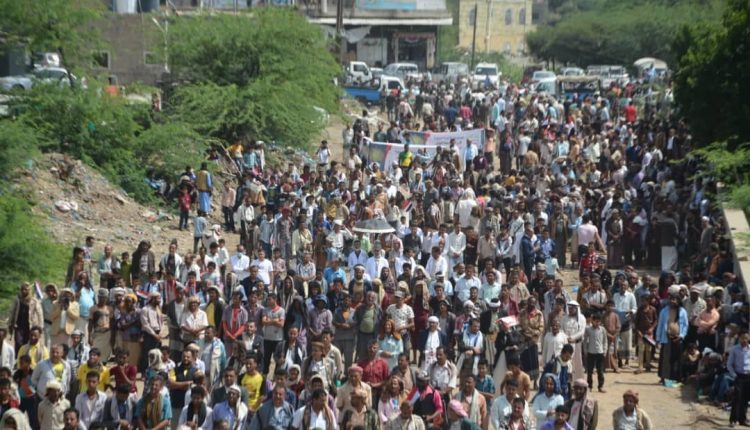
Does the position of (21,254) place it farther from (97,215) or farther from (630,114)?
(630,114)

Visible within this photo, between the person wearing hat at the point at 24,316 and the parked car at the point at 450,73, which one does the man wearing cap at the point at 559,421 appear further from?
the parked car at the point at 450,73

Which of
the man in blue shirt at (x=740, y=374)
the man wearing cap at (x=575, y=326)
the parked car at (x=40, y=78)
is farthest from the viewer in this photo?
the parked car at (x=40, y=78)

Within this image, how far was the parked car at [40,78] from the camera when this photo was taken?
96.5ft

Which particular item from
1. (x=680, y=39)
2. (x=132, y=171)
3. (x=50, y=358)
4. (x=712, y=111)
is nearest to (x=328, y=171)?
(x=132, y=171)

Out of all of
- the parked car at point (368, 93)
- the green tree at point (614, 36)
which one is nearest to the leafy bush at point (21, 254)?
the parked car at point (368, 93)

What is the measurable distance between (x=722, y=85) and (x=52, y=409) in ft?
58.2

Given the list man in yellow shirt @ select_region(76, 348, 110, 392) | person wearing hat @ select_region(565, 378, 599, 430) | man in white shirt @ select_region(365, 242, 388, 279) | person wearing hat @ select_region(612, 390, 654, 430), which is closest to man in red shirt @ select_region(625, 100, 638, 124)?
man in white shirt @ select_region(365, 242, 388, 279)

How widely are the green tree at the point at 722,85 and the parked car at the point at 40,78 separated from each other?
42.4ft

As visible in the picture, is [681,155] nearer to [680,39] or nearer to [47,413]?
Answer: [680,39]

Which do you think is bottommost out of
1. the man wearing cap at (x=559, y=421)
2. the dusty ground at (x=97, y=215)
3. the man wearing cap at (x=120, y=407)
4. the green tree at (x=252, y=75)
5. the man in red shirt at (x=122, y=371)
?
the dusty ground at (x=97, y=215)

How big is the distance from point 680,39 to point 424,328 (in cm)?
1892

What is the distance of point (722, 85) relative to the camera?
1074 inches

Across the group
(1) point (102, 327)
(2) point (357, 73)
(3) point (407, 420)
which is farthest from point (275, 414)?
(2) point (357, 73)

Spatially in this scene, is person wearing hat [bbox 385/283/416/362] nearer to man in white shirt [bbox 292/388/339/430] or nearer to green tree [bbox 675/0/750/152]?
man in white shirt [bbox 292/388/339/430]
